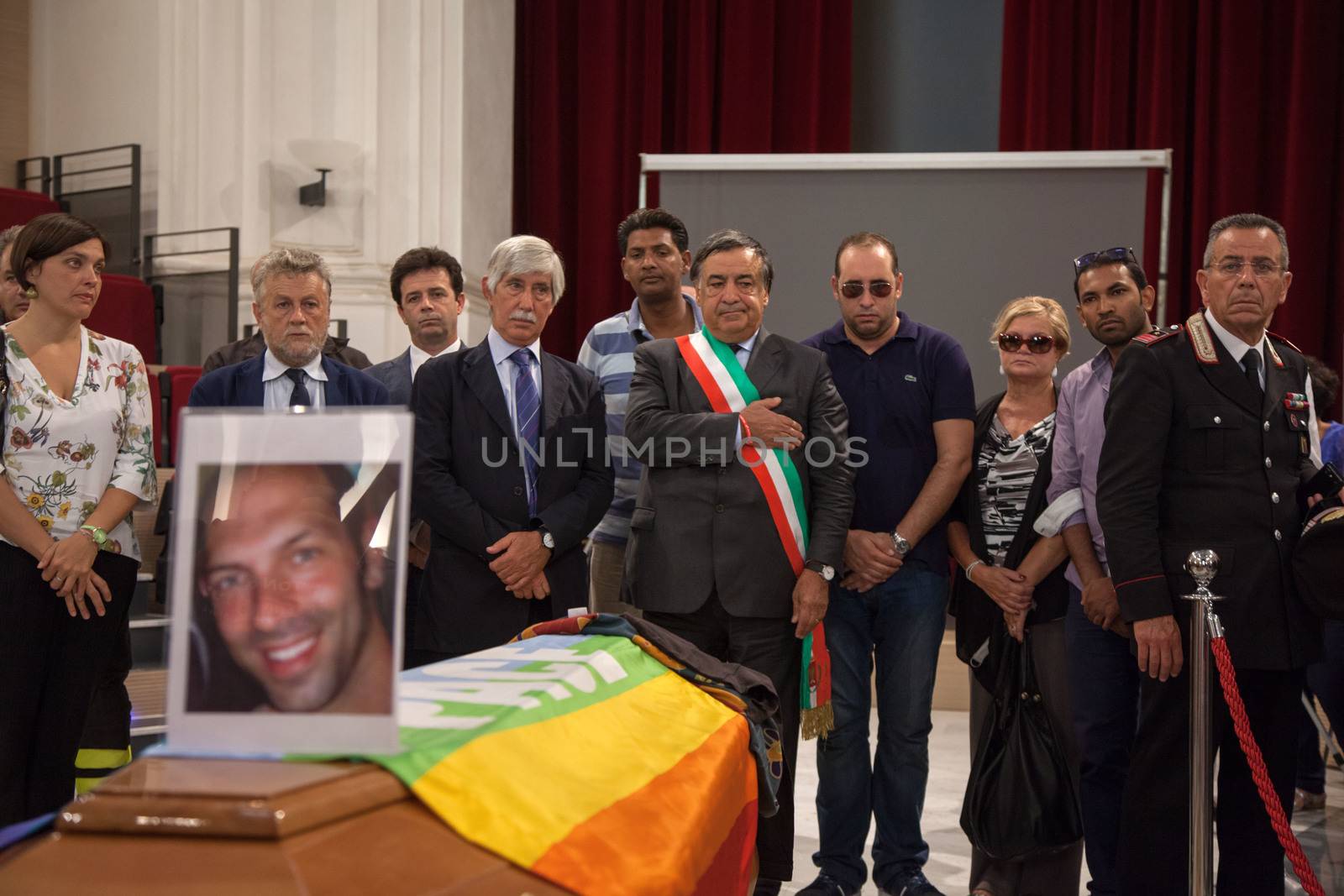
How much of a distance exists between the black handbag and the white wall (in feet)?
13.0

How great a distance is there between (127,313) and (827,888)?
4.34 meters

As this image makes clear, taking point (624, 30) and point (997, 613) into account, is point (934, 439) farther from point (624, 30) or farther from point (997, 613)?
point (624, 30)

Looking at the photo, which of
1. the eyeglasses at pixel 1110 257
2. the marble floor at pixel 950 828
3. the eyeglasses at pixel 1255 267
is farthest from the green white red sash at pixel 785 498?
the eyeglasses at pixel 1255 267

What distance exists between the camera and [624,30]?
6.86 m

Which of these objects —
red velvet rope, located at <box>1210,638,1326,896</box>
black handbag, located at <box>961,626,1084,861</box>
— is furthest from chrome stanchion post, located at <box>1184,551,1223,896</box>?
black handbag, located at <box>961,626,1084,861</box>

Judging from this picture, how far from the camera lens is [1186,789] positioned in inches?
101

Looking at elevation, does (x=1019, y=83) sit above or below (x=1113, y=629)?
above

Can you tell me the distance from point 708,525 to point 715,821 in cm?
134

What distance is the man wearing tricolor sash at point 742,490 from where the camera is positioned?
2.90 m

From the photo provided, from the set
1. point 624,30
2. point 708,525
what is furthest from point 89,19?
point 708,525

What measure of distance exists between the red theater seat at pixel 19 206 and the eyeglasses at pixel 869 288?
4456mm

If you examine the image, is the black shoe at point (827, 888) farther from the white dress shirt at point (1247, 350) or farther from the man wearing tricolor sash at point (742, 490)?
the white dress shirt at point (1247, 350)

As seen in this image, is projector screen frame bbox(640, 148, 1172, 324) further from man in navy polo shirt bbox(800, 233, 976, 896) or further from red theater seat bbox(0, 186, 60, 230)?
red theater seat bbox(0, 186, 60, 230)

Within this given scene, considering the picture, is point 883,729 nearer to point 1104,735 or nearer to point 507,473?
point 1104,735
